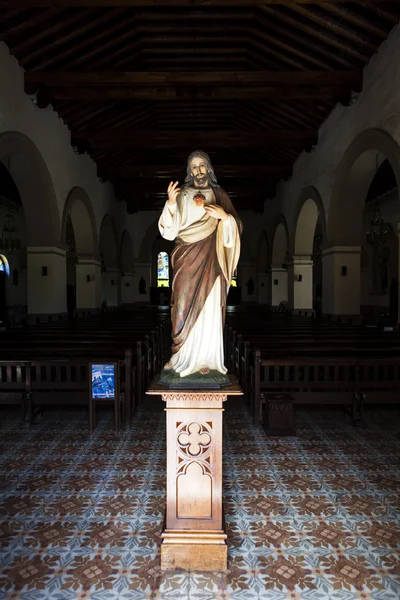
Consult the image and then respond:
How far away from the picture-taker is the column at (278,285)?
61.0 feet

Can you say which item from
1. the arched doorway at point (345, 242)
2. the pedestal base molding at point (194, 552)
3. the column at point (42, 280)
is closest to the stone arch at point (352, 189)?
the arched doorway at point (345, 242)

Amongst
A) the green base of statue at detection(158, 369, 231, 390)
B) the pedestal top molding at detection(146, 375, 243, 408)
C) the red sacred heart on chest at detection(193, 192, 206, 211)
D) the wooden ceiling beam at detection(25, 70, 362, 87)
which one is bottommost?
the pedestal top molding at detection(146, 375, 243, 408)

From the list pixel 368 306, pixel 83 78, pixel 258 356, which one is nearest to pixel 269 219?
pixel 368 306

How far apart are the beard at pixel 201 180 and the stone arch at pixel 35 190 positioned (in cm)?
698

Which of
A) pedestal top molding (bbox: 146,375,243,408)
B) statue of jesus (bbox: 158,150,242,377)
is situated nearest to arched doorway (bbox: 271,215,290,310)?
statue of jesus (bbox: 158,150,242,377)

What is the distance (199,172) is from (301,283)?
1227cm

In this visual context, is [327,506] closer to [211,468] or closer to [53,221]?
[211,468]

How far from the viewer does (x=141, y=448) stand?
4.61m

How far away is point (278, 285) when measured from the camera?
1884 centimetres

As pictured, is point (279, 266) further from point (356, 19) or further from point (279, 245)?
point (356, 19)

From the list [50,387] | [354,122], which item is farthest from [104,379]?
[354,122]

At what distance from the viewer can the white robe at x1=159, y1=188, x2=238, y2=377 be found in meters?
2.72

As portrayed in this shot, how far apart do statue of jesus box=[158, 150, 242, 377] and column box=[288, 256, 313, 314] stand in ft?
40.0

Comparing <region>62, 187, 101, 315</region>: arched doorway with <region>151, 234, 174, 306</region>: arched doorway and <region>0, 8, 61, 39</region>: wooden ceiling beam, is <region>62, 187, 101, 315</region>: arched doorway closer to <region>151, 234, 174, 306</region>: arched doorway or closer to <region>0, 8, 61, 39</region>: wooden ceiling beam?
<region>0, 8, 61, 39</region>: wooden ceiling beam
